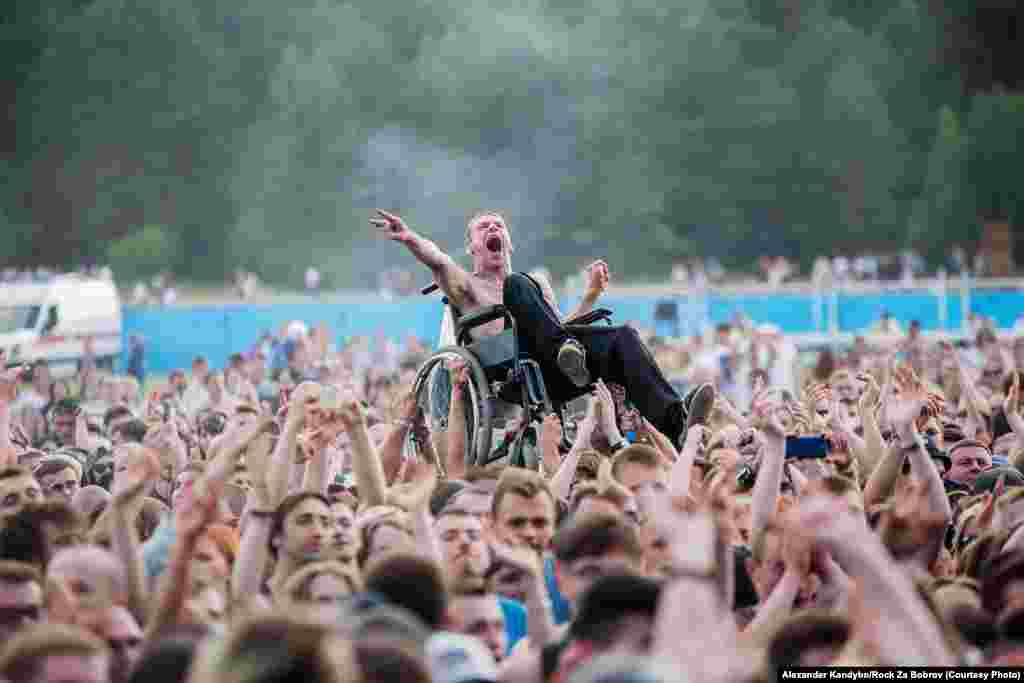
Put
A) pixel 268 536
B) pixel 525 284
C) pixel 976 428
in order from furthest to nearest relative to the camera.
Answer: pixel 976 428 → pixel 525 284 → pixel 268 536

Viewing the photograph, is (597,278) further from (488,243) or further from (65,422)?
(65,422)

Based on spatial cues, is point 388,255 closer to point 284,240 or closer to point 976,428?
point 284,240

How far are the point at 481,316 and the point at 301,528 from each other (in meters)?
4.01

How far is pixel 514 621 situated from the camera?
5.95 m

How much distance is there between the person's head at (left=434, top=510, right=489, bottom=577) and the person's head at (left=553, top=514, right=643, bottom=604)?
295 mm

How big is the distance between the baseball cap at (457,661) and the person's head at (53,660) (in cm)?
83

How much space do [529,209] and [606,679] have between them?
55262 mm

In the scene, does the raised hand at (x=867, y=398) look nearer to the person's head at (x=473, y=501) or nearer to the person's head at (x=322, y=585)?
the person's head at (x=473, y=501)

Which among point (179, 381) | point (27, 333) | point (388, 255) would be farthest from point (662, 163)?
point (179, 381)

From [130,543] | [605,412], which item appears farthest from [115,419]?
[130,543]

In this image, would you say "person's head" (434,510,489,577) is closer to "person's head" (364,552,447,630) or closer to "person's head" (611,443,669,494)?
"person's head" (364,552,447,630)

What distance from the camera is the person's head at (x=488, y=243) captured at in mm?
10578

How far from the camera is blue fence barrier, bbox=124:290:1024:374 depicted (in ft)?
106

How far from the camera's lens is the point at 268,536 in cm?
614
